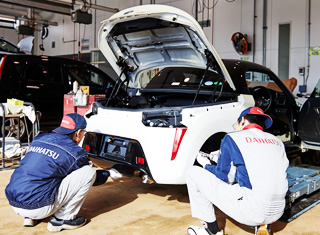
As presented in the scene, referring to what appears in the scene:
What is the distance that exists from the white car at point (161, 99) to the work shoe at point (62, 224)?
23.6 inches

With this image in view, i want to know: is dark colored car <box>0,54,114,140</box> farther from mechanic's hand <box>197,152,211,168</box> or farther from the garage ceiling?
the garage ceiling

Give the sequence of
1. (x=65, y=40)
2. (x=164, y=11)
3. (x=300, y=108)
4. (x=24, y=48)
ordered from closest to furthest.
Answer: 1. (x=164, y=11)
2. (x=300, y=108)
3. (x=24, y=48)
4. (x=65, y=40)

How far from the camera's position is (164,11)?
3014mm

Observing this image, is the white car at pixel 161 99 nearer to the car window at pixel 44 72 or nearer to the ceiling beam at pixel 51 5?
the car window at pixel 44 72

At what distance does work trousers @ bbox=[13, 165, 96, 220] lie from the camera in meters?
2.69

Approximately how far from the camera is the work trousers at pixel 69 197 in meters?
2.69

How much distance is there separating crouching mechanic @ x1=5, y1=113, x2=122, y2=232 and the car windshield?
145cm

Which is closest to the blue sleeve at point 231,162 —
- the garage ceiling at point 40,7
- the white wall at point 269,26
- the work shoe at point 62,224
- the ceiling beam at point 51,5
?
the work shoe at point 62,224

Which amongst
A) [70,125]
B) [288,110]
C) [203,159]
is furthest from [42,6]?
[203,159]

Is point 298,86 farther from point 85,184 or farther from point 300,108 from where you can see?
point 85,184

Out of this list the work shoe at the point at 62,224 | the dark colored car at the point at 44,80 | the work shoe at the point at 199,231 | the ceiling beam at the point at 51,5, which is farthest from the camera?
the ceiling beam at the point at 51,5

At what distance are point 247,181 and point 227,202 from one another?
0.23 meters

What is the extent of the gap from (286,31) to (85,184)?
775 cm

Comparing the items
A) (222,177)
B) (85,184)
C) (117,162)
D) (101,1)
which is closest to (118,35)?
(117,162)
